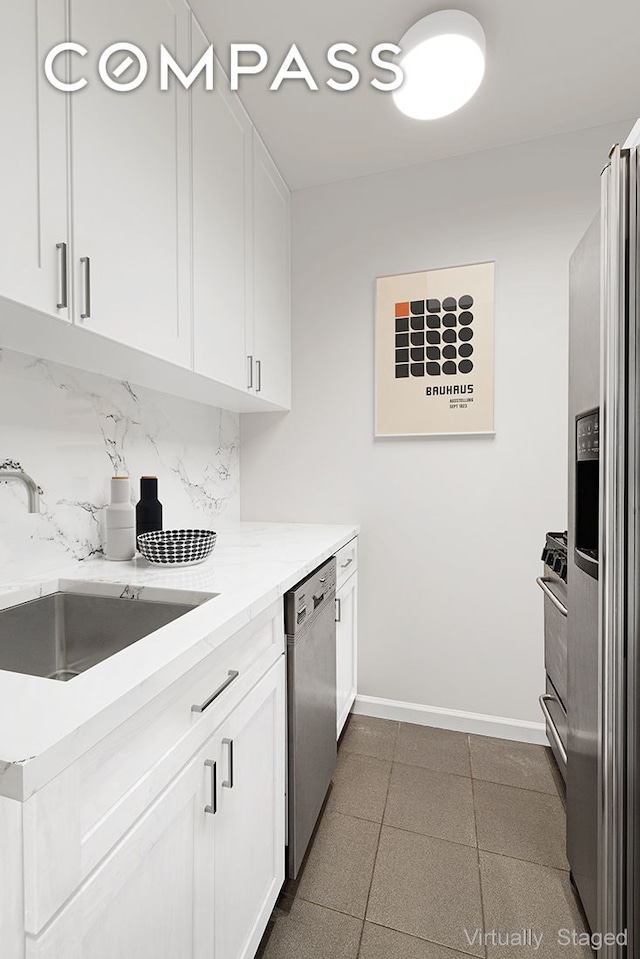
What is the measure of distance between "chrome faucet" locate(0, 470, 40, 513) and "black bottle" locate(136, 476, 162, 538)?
1.36 ft

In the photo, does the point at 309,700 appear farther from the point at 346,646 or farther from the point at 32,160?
the point at 32,160

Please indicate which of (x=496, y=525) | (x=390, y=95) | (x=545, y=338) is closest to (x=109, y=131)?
(x=390, y=95)

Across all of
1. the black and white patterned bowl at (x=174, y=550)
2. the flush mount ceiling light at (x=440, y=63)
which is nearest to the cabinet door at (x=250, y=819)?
the black and white patterned bowl at (x=174, y=550)

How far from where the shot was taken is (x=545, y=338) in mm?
2113

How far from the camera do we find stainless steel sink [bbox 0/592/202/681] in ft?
3.61

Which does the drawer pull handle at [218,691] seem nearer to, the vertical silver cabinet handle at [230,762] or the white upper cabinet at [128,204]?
the vertical silver cabinet handle at [230,762]

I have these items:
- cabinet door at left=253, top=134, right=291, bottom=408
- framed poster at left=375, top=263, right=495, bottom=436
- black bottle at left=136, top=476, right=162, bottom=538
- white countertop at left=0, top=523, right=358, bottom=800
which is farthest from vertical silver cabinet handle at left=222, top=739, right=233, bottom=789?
framed poster at left=375, top=263, right=495, bottom=436

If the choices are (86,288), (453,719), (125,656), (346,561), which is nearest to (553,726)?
(453,719)

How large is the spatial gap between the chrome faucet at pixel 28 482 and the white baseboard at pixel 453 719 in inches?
73.4

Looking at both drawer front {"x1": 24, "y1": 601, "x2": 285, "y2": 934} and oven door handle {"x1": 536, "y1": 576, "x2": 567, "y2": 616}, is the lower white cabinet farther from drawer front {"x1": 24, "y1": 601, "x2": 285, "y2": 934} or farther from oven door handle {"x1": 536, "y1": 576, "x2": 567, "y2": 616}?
oven door handle {"x1": 536, "y1": 576, "x2": 567, "y2": 616}

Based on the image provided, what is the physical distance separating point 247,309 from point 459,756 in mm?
2095

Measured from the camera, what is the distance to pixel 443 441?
227cm

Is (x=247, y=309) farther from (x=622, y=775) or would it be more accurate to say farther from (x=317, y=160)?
(x=622, y=775)

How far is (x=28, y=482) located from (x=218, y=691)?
666mm
